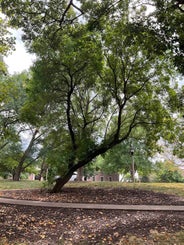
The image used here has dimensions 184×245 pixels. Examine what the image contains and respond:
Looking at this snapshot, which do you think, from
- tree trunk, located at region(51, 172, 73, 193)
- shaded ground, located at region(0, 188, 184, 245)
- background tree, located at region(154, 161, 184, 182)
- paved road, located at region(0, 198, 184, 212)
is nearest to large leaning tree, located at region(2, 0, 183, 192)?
tree trunk, located at region(51, 172, 73, 193)

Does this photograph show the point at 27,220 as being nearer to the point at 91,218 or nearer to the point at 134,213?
the point at 91,218

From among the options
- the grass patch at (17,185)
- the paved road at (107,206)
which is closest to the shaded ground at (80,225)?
the paved road at (107,206)

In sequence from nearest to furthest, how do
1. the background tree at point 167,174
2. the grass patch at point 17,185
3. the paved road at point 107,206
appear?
1. the paved road at point 107,206
2. the grass patch at point 17,185
3. the background tree at point 167,174

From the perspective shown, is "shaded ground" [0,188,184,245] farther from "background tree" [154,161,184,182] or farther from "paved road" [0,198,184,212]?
"background tree" [154,161,184,182]

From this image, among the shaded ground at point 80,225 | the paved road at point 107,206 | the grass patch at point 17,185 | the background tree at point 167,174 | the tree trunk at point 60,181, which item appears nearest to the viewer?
the shaded ground at point 80,225

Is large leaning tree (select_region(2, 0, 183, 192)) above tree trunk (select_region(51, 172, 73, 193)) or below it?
above

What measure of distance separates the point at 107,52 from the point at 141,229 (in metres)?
7.36

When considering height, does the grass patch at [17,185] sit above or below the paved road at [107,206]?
above

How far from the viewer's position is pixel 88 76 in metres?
A: 11.0

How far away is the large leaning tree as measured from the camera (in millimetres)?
7953

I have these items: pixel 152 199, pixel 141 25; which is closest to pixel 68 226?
pixel 152 199

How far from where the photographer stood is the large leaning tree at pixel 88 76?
7.95 meters

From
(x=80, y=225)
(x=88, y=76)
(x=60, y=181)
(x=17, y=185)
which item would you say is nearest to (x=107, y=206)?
(x=80, y=225)

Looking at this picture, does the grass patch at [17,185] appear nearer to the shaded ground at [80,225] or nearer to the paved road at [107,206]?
the paved road at [107,206]
